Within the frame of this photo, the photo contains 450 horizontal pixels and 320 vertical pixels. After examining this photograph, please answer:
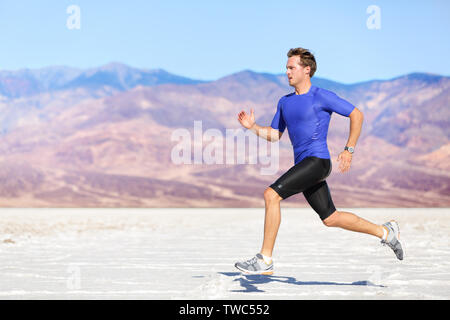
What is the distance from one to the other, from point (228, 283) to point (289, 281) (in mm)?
573

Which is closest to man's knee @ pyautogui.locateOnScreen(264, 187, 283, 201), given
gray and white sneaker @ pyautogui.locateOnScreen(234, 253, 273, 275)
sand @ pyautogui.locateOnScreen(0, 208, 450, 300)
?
gray and white sneaker @ pyautogui.locateOnScreen(234, 253, 273, 275)

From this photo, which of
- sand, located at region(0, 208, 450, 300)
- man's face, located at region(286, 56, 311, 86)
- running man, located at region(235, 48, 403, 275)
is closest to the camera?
sand, located at region(0, 208, 450, 300)

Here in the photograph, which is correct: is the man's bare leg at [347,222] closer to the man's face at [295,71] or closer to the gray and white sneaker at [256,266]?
the gray and white sneaker at [256,266]

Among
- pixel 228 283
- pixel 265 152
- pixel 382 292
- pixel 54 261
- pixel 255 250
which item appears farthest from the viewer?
pixel 265 152

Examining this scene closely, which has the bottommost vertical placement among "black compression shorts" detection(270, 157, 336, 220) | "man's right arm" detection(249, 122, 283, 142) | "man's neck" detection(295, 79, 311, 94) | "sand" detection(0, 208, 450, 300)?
"sand" detection(0, 208, 450, 300)

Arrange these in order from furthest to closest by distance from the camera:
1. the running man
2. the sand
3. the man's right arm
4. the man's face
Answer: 1. the man's right arm
2. the man's face
3. the running man
4. the sand

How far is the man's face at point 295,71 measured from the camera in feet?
18.6

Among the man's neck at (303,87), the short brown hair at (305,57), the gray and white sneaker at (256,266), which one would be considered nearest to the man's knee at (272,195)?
the gray and white sneaker at (256,266)

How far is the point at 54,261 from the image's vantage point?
806cm

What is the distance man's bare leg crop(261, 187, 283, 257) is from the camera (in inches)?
215

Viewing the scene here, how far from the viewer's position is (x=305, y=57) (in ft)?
18.8

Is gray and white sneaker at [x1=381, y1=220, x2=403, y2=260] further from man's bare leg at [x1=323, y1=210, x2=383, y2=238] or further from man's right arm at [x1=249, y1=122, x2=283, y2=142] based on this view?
man's right arm at [x1=249, y1=122, x2=283, y2=142]

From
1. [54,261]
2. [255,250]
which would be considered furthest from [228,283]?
[255,250]
